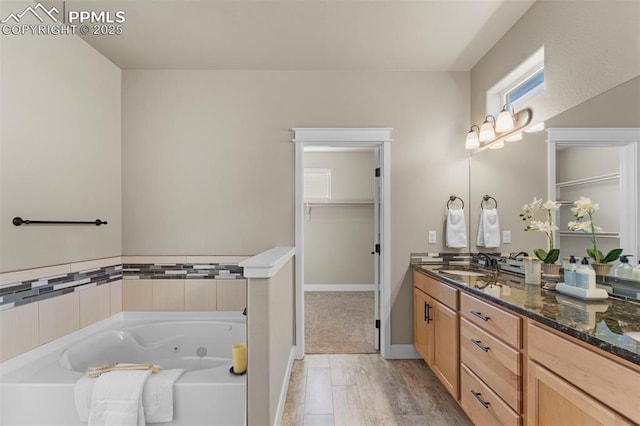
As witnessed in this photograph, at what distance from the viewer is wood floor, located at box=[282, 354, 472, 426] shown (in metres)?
1.99

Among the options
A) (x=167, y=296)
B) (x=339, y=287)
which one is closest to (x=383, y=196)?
(x=167, y=296)

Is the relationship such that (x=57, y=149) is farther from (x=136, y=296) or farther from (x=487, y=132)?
(x=487, y=132)

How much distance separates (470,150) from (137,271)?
3315mm

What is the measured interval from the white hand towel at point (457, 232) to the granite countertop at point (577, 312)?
86 cm

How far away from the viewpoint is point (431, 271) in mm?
2455

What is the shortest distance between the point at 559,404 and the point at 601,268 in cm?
80

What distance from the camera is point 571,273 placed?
→ 5.23 ft

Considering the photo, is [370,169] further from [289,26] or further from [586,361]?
[586,361]

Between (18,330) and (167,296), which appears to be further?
(167,296)

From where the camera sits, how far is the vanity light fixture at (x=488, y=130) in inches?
101

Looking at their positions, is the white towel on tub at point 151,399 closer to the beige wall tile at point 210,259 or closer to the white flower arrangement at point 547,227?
the beige wall tile at point 210,259

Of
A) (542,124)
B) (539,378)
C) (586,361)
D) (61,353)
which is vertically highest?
(542,124)

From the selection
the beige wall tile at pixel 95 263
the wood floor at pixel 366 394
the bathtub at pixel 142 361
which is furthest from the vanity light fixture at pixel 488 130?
the beige wall tile at pixel 95 263

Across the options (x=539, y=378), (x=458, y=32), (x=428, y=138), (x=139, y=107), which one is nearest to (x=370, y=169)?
(x=428, y=138)
